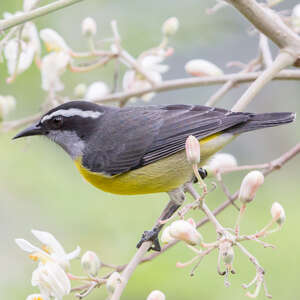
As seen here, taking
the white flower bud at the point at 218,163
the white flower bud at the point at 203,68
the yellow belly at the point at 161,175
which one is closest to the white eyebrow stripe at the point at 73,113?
the yellow belly at the point at 161,175

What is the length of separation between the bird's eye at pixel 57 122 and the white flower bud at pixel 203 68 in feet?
2.46

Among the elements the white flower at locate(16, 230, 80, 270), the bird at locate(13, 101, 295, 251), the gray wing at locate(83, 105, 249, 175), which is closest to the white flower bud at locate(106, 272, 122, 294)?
the white flower at locate(16, 230, 80, 270)

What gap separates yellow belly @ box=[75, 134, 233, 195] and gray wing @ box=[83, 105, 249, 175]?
Answer: 39 mm

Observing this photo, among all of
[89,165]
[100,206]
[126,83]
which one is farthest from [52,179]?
[126,83]

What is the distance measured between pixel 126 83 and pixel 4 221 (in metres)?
1.54

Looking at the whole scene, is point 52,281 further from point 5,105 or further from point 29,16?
point 5,105

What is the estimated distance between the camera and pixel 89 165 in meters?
3.44

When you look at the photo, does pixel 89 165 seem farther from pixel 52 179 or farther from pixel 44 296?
pixel 44 296

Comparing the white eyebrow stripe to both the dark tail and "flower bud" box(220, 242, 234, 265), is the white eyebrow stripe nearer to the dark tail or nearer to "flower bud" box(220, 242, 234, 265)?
the dark tail

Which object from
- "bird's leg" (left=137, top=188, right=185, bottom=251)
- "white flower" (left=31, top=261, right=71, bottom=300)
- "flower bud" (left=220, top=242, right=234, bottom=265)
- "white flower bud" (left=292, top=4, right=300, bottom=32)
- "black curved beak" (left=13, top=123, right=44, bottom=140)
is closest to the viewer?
"flower bud" (left=220, top=242, right=234, bottom=265)

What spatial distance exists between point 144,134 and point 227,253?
4.99 feet

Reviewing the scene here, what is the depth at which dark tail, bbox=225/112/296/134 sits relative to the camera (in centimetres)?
303

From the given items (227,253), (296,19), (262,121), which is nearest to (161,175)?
(262,121)

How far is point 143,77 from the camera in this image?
3352 millimetres
